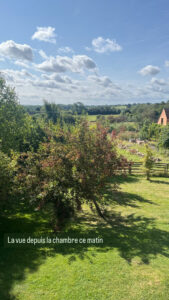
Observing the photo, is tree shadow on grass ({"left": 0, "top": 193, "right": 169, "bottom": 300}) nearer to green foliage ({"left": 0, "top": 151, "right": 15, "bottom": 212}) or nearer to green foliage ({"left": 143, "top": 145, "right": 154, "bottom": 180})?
green foliage ({"left": 0, "top": 151, "right": 15, "bottom": 212})

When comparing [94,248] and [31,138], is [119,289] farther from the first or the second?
[31,138]

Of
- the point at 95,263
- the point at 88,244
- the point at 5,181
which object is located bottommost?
the point at 88,244

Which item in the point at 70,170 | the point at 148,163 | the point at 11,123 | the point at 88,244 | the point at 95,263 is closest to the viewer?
the point at 95,263

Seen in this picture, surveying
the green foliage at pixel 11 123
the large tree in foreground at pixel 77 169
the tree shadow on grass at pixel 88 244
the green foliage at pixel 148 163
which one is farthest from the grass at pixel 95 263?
the green foliage at pixel 148 163

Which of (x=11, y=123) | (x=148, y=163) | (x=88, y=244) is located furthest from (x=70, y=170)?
(x=148, y=163)

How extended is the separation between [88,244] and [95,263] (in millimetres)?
1337

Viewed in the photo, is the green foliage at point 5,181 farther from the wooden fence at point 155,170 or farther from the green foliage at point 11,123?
the wooden fence at point 155,170

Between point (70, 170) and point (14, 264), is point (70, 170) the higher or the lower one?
the higher one

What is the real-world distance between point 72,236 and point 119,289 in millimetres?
3375

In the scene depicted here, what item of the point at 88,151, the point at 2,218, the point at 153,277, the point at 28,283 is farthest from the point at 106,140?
the point at 2,218

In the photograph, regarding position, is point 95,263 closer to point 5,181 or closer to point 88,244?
point 88,244

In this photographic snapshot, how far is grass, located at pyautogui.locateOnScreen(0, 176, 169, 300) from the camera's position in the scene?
4699mm

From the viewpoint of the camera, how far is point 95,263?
227 inches

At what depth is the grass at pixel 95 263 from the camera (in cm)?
470
